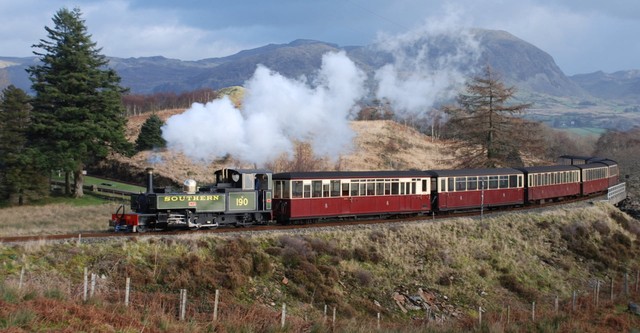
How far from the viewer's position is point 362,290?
21.8 meters

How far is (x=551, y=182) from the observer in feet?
139

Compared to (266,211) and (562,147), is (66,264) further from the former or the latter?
(562,147)

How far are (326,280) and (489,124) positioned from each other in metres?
32.8

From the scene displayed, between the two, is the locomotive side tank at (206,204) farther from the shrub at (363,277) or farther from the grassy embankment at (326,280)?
the shrub at (363,277)

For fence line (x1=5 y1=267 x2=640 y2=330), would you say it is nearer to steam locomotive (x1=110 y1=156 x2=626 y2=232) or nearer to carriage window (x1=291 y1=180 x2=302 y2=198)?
steam locomotive (x1=110 y1=156 x2=626 y2=232)

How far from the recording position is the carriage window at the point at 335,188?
93.5ft

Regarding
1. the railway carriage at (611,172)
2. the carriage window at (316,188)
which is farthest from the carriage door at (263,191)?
the railway carriage at (611,172)

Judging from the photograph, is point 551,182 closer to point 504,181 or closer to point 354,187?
point 504,181

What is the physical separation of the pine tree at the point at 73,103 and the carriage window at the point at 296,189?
66.3 feet

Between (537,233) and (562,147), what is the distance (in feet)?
282

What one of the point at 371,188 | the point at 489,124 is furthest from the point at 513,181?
the point at 371,188

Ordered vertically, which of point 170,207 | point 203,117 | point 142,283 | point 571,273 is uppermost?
point 203,117

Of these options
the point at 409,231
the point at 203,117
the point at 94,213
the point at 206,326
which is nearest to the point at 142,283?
the point at 206,326

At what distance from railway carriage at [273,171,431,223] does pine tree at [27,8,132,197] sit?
64.2ft
